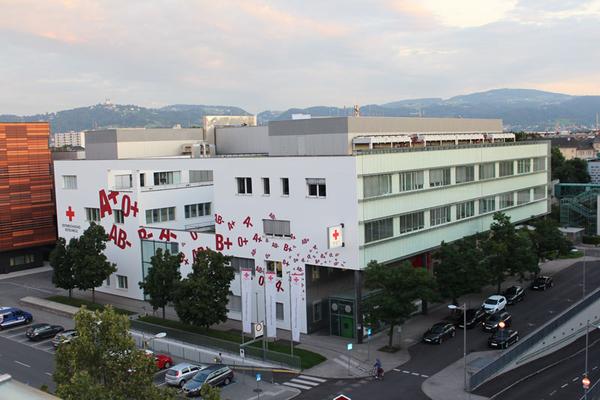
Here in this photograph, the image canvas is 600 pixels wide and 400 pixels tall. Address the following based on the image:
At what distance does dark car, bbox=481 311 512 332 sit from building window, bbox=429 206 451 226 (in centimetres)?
1068

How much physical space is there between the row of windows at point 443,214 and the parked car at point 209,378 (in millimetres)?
16607

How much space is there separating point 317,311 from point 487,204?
27.0m

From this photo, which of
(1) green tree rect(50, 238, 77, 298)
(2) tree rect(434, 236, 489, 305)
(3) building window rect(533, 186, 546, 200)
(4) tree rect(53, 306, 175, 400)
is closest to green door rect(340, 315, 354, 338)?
(2) tree rect(434, 236, 489, 305)

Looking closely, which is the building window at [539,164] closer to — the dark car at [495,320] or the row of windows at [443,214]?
the row of windows at [443,214]

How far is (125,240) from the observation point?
70562 millimetres

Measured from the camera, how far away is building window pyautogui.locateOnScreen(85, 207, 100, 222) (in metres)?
74.3

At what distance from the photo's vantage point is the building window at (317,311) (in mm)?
56406

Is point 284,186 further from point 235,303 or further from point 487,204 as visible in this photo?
point 487,204

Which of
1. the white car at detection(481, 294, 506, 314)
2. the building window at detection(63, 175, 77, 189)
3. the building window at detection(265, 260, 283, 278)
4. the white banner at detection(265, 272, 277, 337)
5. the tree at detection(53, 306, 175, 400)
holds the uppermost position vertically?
the building window at detection(63, 175, 77, 189)

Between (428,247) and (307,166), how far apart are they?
15.7m

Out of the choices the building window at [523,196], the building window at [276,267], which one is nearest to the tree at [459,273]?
the building window at [276,267]

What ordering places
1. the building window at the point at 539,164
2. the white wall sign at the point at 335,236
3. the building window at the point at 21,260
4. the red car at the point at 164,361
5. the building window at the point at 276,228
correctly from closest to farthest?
the red car at the point at 164,361, the white wall sign at the point at 335,236, the building window at the point at 276,228, the building window at the point at 539,164, the building window at the point at 21,260

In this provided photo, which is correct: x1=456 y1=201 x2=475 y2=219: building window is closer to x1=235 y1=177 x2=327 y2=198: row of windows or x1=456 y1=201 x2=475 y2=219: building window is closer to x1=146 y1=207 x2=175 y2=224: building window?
x1=235 y1=177 x2=327 y2=198: row of windows

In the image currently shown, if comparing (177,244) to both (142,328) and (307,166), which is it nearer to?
(142,328)
